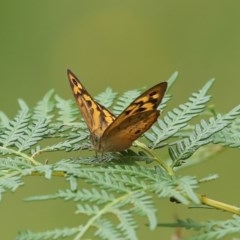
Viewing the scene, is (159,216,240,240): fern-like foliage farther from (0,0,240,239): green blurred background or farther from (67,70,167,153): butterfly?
(0,0,240,239): green blurred background

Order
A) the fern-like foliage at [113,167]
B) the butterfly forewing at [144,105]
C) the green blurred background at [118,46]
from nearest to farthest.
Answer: the fern-like foliage at [113,167] < the butterfly forewing at [144,105] < the green blurred background at [118,46]

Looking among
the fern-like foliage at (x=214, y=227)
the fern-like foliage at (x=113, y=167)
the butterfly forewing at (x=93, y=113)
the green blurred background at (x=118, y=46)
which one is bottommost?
the fern-like foliage at (x=214, y=227)

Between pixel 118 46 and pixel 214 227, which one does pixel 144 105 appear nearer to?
pixel 214 227

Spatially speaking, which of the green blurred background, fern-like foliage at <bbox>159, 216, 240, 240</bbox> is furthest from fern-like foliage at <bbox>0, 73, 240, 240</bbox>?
the green blurred background

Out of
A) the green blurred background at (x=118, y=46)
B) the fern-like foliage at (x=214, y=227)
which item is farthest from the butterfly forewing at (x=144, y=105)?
the green blurred background at (x=118, y=46)

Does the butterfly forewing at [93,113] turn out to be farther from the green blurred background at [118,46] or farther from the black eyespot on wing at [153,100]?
the green blurred background at [118,46]

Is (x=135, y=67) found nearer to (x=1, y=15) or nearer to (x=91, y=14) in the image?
(x=91, y=14)

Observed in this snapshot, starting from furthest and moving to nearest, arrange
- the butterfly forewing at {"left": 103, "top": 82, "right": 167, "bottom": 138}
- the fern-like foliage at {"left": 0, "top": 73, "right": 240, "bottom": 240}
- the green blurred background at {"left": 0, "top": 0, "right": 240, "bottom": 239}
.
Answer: the green blurred background at {"left": 0, "top": 0, "right": 240, "bottom": 239}
the butterfly forewing at {"left": 103, "top": 82, "right": 167, "bottom": 138}
the fern-like foliage at {"left": 0, "top": 73, "right": 240, "bottom": 240}

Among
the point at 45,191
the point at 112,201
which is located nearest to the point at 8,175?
the point at 112,201
